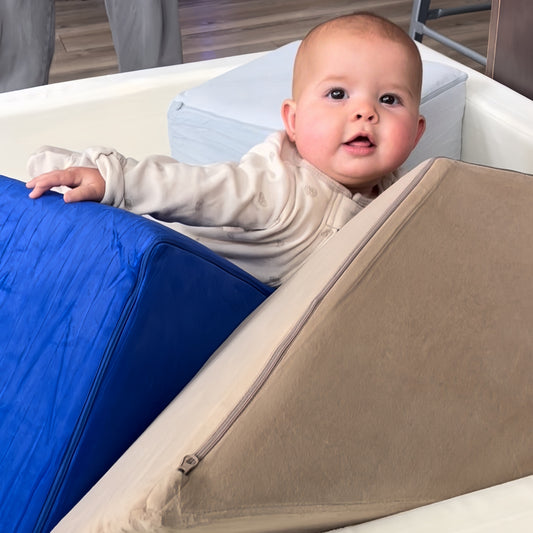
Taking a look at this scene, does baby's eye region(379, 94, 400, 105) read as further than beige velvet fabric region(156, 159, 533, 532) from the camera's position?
Yes

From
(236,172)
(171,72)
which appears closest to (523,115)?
(236,172)

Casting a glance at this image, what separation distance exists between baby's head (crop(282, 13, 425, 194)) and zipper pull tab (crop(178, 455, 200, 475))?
1.95 feet

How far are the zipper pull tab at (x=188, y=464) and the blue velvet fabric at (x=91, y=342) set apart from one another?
0.79ft

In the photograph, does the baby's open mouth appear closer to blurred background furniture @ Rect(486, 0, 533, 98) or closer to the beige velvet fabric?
the beige velvet fabric

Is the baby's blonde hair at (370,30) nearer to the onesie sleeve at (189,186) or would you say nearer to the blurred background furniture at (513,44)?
the onesie sleeve at (189,186)

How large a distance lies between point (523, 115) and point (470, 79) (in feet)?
0.54

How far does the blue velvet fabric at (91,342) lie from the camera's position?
2.35ft

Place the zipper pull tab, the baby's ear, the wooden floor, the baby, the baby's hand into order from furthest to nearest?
the wooden floor, the baby's ear, the baby, the baby's hand, the zipper pull tab

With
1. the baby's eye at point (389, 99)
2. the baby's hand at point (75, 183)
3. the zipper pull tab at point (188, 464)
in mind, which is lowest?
the baby's eye at point (389, 99)

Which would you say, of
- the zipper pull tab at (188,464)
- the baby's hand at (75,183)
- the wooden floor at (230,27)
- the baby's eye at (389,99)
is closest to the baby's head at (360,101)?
the baby's eye at (389,99)

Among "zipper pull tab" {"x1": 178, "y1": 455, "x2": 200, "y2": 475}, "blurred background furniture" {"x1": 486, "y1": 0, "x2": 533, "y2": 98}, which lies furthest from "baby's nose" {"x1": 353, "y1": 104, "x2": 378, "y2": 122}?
"zipper pull tab" {"x1": 178, "y1": 455, "x2": 200, "y2": 475}

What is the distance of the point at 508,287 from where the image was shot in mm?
652

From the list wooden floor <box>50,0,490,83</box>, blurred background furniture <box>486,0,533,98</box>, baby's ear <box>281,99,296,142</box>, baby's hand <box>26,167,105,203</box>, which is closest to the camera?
baby's hand <box>26,167,105,203</box>

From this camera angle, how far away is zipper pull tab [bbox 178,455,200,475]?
A: 1.58ft
